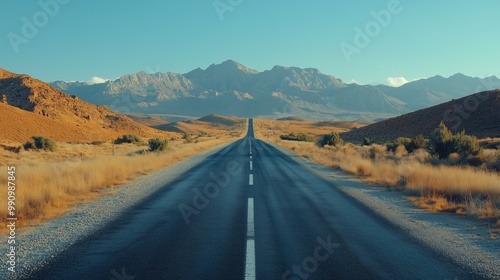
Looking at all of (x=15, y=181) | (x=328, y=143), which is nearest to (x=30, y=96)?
(x=328, y=143)

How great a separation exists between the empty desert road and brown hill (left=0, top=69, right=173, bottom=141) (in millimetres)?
45034

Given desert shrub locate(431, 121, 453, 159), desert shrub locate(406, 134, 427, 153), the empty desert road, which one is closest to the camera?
the empty desert road

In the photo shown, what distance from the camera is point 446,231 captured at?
714 cm

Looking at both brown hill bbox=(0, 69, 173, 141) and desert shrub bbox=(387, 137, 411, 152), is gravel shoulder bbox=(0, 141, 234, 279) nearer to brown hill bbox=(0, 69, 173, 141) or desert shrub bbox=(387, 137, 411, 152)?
desert shrub bbox=(387, 137, 411, 152)

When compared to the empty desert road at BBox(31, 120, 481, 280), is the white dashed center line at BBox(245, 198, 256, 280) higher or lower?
higher

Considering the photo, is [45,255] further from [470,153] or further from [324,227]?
[470,153]

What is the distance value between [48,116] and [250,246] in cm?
6474

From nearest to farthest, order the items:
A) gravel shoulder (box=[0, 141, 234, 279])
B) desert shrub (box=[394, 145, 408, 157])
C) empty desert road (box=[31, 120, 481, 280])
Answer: empty desert road (box=[31, 120, 481, 280]) → gravel shoulder (box=[0, 141, 234, 279]) → desert shrub (box=[394, 145, 408, 157])

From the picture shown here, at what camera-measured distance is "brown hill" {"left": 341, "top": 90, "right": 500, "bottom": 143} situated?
1779 inches

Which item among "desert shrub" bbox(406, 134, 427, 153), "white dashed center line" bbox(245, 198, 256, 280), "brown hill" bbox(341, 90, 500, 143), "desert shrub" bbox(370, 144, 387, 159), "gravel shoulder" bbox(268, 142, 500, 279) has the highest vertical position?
"brown hill" bbox(341, 90, 500, 143)

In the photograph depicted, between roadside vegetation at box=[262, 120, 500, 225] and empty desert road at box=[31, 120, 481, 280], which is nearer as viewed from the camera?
empty desert road at box=[31, 120, 481, 280]

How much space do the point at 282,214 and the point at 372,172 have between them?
365 inches

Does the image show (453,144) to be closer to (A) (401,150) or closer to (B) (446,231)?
(A) (401,150)

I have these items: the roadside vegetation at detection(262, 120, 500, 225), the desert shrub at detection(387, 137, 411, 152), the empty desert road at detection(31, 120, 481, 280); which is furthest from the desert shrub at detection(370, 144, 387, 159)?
the empty desert road at detection(31, 120, 481, 280)
